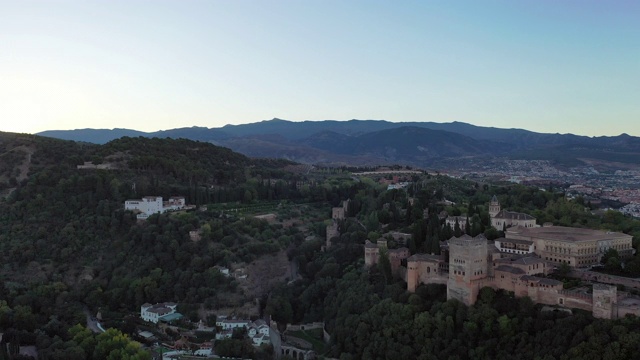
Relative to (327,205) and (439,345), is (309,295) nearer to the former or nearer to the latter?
(439,345)

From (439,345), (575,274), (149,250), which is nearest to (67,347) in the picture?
(149,250)

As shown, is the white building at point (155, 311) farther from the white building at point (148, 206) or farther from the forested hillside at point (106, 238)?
the white building at point (148, 206)

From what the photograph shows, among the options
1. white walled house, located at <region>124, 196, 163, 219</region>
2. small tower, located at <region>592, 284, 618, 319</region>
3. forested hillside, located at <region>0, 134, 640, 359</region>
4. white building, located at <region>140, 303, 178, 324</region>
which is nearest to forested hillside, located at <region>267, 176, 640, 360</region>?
forested hillside, located at <region>0, 134, 640, 359</region>

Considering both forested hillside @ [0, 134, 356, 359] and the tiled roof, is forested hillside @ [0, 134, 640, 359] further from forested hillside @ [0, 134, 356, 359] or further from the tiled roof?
the tiled roof

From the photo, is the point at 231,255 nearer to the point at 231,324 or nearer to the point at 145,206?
the point at 231,324

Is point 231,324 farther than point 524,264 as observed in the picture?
Yes

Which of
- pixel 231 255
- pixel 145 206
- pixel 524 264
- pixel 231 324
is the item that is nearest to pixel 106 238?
pixel 145 206

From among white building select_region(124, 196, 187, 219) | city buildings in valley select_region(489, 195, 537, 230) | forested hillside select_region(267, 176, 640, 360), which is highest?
city buildings in valley select_region(489, 195, 537, 230)
